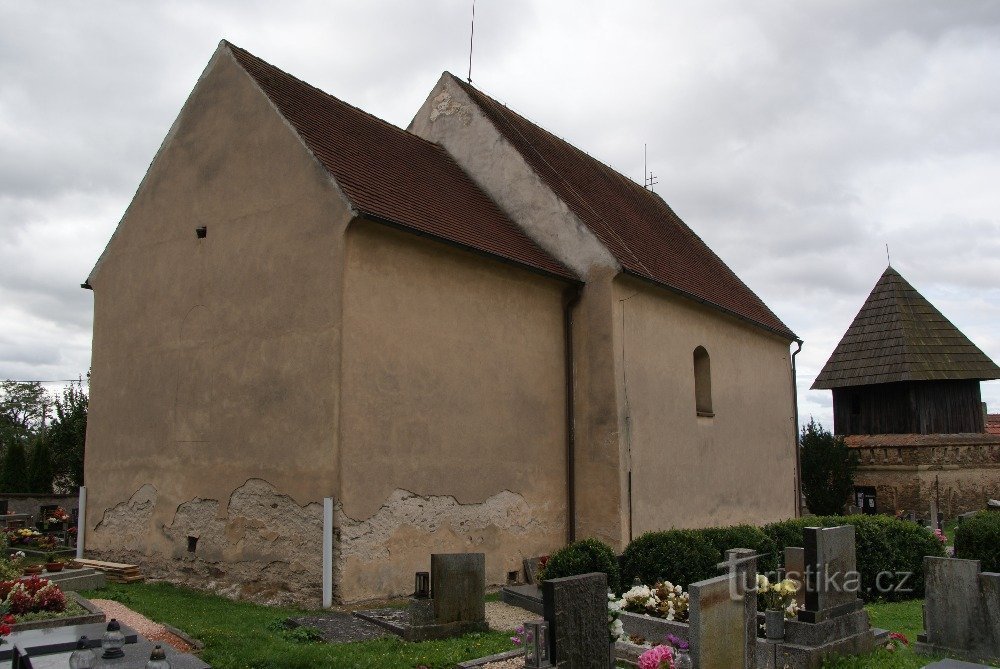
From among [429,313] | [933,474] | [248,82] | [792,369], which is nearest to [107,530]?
[429,313]

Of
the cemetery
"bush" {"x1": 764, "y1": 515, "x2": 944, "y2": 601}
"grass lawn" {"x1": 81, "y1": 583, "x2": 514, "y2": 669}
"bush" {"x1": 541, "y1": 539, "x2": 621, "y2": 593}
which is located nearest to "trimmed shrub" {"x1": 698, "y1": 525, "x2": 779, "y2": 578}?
the cemetery

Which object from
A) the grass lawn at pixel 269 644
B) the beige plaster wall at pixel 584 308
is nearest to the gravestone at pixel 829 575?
the grass lawn at pixel 269 644

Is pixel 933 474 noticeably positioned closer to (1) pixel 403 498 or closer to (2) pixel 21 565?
(1) pixel 403 498

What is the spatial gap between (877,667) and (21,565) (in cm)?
1185

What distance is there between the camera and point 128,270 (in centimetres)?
1414

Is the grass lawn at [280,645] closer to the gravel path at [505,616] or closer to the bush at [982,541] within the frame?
the gravel path at [505,616]

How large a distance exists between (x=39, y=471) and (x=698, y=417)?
66.5ft

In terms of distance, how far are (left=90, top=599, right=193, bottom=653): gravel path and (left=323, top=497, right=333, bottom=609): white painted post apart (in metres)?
1.99

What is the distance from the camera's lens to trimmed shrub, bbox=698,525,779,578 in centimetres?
1166

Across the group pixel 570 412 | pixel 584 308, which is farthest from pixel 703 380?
pixel 570 412

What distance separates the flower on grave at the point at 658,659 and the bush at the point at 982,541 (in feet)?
30.0

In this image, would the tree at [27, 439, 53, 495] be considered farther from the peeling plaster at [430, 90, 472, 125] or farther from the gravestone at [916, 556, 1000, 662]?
the gravestone at [916, 556, 1000, 662]

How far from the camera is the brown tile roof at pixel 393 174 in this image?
1173 centimetres

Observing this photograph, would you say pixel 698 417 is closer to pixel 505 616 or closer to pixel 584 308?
pixel 584 308
